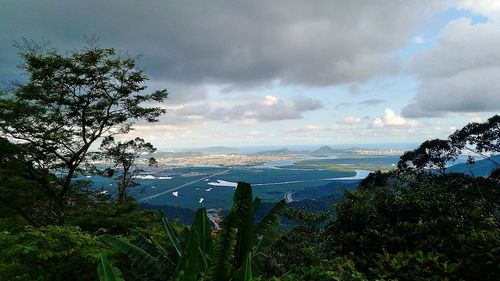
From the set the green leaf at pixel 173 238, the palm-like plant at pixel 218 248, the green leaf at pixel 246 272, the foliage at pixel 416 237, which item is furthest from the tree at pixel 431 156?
the green leaf at pixel 246 272

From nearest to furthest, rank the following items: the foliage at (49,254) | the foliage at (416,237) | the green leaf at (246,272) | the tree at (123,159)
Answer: the green leaf at (246,272) → the foliage at (416,237) → the foliage at (49,254) → the tree at (123,159)

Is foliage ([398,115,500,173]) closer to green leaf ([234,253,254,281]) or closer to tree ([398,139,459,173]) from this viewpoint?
tree ([398,139,459,173])

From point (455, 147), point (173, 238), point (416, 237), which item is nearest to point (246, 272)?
point (173, 238)

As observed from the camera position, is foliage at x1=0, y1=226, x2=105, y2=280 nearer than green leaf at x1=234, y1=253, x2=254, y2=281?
No

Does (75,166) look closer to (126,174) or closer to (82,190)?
(82,190)

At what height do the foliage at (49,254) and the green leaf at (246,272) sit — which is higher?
the green leaf at (246,272)

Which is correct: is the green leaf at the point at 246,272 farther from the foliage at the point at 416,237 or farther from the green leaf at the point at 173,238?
the foliage at the point at 416,237

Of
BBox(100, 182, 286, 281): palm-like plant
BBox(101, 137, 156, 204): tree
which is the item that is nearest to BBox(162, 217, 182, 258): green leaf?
BBox(100, 182, 286, 281): palm-like plant
